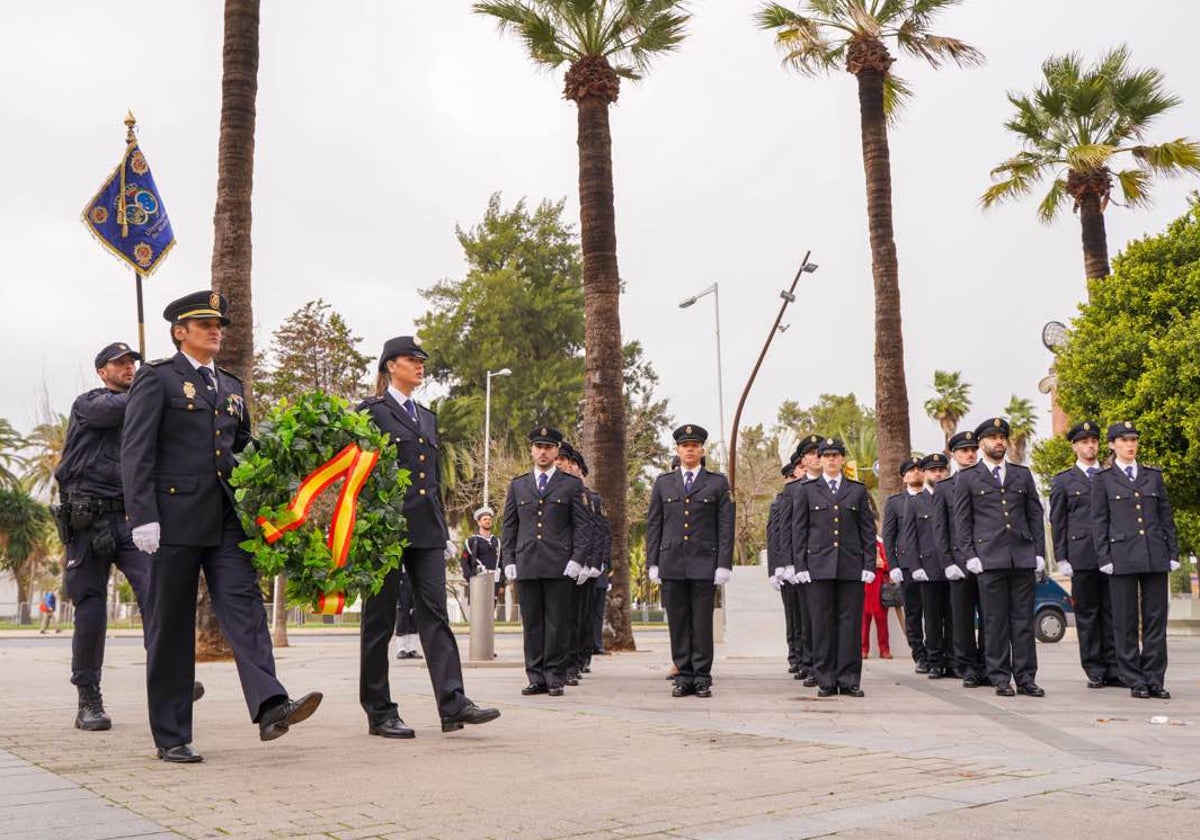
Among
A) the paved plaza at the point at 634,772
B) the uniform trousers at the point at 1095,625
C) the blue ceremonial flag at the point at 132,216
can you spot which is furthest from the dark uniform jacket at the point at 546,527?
the blue ceremonial flag at the point at 132,216

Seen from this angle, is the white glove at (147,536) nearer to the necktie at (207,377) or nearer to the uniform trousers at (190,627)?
the uniform trousers at (190,627)

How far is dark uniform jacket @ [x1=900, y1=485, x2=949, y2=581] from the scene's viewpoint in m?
12.8

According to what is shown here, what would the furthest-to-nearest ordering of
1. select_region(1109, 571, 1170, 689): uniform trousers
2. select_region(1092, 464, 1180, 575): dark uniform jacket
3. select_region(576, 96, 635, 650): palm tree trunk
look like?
1. select_region(576, 96, 635, 650): palm tree trunk
2. select_region(1092, 464, 1180, 575): dark uniform jacket
3. select_region(1109, 571, 1170, 689): uniform trousers

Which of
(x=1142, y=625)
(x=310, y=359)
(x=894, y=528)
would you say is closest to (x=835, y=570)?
(x=1142, y=625)

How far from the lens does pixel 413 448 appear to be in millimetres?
7309

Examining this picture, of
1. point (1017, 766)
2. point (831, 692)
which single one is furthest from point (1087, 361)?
point (1017, 766)

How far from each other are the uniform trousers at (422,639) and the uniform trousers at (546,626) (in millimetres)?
3139

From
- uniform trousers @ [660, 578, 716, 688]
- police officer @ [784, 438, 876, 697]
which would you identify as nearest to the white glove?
uniform trousers @ [660, 578, 716, 688]

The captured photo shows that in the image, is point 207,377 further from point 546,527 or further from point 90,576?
point 546,527

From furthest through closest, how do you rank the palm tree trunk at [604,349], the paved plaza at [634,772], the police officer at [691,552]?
the palm tree trunk at [604,349] → the police officer at [691,552] → the paved plaza at [634,772]

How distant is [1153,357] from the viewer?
22234 mm

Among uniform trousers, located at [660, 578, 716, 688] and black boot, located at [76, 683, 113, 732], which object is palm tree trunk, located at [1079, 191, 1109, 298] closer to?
uniform trousers, located at [660, 578, 716, 688]

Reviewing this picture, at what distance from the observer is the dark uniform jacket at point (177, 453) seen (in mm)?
6043

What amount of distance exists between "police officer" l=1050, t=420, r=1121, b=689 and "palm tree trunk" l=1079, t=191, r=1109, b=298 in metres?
17.3
